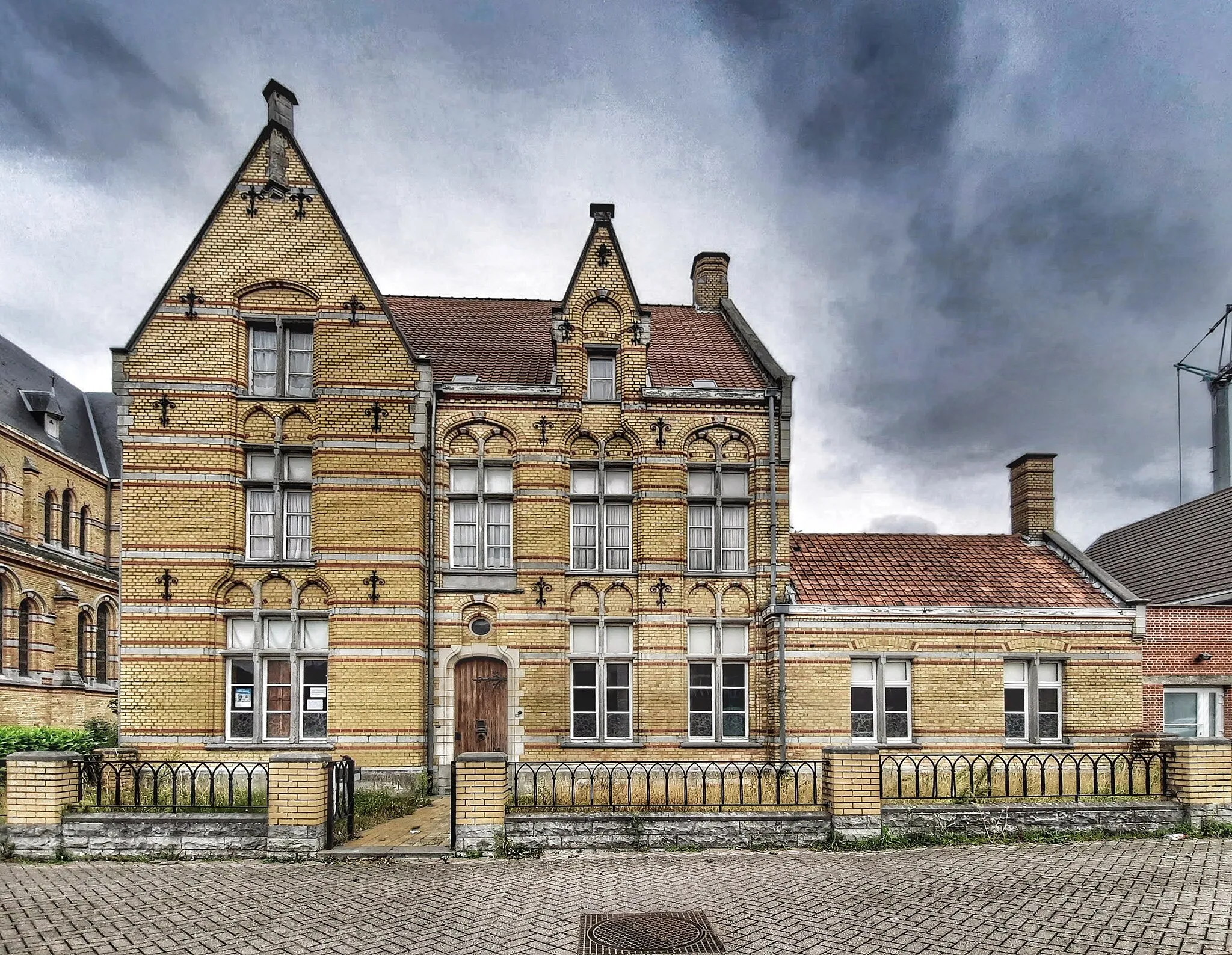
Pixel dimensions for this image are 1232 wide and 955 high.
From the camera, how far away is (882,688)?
16516mm

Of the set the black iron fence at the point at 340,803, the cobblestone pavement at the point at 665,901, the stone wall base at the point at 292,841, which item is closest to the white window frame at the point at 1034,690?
the cobblestone pavement at the point at 665,901

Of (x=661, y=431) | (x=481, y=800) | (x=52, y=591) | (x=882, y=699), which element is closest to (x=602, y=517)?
(x=661, y=431)

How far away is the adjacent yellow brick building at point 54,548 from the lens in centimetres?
2692

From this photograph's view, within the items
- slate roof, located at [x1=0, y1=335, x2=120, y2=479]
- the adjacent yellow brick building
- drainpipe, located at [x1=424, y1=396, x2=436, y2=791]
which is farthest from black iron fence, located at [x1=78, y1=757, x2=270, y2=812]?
slate roof, located at [x1=0, y1=335, x2=120, y2=479]

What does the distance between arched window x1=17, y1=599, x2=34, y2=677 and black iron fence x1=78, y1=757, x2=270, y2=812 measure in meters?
16.6

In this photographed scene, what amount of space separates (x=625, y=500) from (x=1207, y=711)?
13.6 m

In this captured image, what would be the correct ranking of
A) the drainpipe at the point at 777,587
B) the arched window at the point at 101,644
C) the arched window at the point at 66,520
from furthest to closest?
the arched window at the point at 101,644 < the arched window at the point at 66,520 < the drainpipe at the point at 777,587

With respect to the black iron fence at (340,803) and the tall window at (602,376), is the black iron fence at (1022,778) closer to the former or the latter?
the black iron fence at (340,803)

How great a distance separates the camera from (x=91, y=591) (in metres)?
31.2

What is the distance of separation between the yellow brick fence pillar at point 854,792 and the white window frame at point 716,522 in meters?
6.88

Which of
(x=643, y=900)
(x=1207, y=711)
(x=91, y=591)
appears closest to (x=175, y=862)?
(x=643, y=900)

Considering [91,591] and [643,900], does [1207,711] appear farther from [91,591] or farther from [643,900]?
[91,591]

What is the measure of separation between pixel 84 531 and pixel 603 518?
2594cm

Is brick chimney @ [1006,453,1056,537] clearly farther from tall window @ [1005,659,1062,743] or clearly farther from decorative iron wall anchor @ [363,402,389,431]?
decorative iron wall anchor @ [363,402,389,431]
